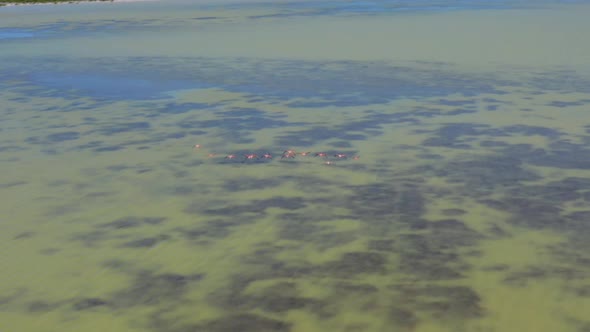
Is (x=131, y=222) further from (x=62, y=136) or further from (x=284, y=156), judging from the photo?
(x=62, y=136)

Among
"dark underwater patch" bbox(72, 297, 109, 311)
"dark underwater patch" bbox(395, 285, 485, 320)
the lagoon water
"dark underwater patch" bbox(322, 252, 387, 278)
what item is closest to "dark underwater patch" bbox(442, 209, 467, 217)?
the lagoon water

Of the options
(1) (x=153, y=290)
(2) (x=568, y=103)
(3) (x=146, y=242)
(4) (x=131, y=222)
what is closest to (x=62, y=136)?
(4) (x=131, y=222)

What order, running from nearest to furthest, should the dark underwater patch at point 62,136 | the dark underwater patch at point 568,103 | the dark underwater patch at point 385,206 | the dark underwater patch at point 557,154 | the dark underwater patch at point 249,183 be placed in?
the dark underwater patch at point 385,206 → the dark underwater patch at point 249,183 → the dark underwater patch at point 557,154 → the dark underwater patch at point 62,136 → the dark underwater patch at point 568,103

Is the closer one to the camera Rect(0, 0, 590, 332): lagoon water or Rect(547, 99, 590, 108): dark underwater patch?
Rect(0, 0, 590, 332): lagoon water

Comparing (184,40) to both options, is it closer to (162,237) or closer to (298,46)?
(298,46)

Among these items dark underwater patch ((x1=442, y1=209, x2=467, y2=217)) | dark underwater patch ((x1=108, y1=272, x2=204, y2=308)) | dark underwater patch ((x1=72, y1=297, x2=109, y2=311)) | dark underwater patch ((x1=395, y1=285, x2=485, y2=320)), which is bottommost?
dark underwater patch ((x1=442, y1=209, x2=467, y2=217))

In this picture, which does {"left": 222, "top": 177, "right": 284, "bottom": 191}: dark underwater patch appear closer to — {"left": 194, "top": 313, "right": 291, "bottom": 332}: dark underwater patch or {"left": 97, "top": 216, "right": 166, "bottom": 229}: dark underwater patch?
{"left": 97, "top": 216, "right": 166, "bottom": 229}: dark underwater patch

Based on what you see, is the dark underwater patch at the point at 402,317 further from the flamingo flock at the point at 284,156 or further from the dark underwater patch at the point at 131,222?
the flamingo flock at the point at 284,156

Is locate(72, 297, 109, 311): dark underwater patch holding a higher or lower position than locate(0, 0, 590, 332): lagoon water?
Answer: higher

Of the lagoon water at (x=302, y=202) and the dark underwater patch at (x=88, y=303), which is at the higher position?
the dark underwater patch at (x=88, y=303)

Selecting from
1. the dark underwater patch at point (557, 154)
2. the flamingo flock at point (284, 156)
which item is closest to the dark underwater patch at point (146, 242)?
the flamingo flock at point (284, 156)
